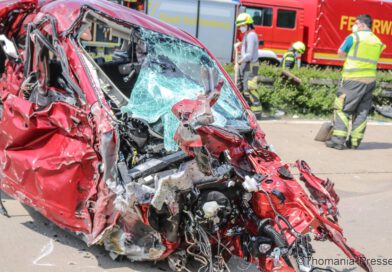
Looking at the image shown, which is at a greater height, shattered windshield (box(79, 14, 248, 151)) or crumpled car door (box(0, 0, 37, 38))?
crumpled car door (box(0, 0, 37, 38))

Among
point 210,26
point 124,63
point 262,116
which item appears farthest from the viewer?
point 210,26

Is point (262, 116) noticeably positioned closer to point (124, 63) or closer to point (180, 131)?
point (124, 63)

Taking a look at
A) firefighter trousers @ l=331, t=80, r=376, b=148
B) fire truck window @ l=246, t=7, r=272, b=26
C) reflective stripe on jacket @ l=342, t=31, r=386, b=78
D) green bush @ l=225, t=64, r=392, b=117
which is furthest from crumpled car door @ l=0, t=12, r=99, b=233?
fire truck window @ l=246, t=7, r=272, b=26

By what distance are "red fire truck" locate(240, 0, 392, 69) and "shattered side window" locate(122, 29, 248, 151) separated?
1390 cm

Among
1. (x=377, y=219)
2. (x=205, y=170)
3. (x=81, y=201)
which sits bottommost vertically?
(x=377, y=219)

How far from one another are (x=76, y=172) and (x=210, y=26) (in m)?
14.3

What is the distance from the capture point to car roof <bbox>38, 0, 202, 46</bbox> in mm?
4371

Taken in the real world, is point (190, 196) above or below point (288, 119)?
above

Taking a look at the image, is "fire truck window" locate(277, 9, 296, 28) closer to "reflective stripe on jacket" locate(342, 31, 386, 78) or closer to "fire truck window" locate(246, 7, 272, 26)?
"fire truck window" locate(246, 7, 272, 26)

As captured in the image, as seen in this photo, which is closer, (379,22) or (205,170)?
(205,170)

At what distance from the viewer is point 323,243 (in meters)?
4.81

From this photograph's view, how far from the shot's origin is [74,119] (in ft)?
13.0

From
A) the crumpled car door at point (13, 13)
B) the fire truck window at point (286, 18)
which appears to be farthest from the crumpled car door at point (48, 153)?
the fire truck window at point (286, 18)

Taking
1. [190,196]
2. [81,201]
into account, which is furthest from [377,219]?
[81,201]
